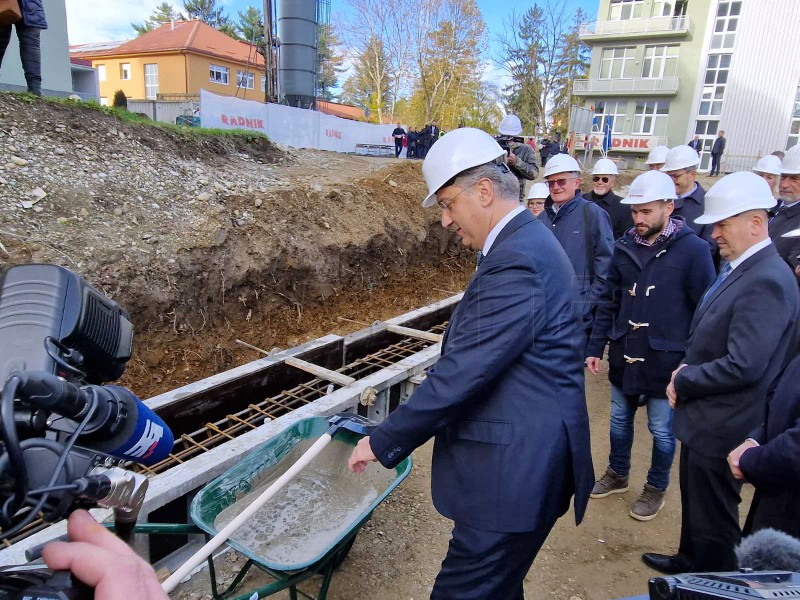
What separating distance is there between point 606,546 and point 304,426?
1966mm

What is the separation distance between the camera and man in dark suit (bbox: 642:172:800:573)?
6.76ft

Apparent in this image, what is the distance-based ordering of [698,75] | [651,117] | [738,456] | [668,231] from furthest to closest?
1. [651,117]
2. [698,75]
3. [668,231]
4. [738,456]

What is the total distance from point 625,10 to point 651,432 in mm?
35289

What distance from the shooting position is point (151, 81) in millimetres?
34219

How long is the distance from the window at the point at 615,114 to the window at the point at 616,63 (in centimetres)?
160

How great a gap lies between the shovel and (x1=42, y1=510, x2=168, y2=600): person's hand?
57 cm

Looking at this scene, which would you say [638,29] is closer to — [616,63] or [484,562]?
[616,63]

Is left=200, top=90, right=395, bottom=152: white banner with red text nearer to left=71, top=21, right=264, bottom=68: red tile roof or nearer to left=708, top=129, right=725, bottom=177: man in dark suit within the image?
left=708, top=129, right=725, bottom=177: man in dark suit

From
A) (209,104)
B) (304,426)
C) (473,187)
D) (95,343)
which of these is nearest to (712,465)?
(473,187)

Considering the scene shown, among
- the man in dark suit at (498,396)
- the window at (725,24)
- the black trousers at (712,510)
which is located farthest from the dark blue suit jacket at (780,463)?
the window at (725,24)

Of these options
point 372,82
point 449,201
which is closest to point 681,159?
point 449,201

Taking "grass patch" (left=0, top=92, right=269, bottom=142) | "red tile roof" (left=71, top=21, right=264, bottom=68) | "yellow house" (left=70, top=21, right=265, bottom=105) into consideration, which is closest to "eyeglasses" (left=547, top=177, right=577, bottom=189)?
"grass patch" (left=0, top=92, right=269, bottom=142)

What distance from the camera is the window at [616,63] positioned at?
30.5 m

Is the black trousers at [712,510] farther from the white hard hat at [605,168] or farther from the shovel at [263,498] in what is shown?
the white hard hat at [605,168]
